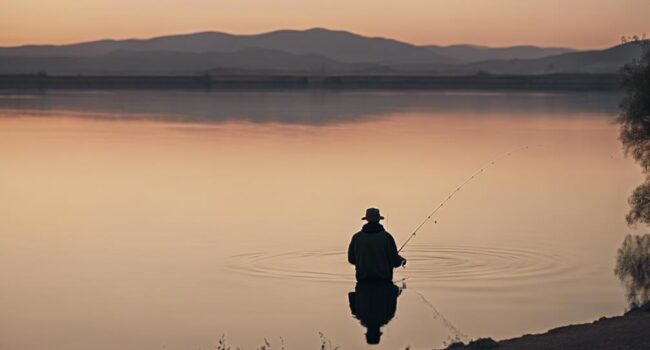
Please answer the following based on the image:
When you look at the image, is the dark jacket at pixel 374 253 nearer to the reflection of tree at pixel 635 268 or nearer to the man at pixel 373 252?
the man at pixel 373 252

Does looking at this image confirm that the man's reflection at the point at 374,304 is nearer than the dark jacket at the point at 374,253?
Yes

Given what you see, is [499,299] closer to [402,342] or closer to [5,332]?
[402,342]

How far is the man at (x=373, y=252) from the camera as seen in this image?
1739cm

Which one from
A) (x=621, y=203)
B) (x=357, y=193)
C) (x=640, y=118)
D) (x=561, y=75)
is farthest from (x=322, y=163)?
(x=561, y=75)

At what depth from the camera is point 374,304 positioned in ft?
57.6

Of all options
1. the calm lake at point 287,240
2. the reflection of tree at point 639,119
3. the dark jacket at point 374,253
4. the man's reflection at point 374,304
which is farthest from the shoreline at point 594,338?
the reflection of tree at point 639,119

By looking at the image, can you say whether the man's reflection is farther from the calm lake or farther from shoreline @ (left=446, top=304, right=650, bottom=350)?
shoreline @ (left=446, top=304, right=650, bottom=350)

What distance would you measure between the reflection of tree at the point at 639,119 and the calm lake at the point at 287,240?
606mm

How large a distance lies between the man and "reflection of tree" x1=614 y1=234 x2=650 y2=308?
10.6 ft

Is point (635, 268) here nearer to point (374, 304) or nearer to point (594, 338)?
point (374, 304)

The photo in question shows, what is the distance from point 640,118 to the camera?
88.0 ft

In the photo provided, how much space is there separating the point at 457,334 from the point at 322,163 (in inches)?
949

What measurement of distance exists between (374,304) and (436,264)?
357 centimetres

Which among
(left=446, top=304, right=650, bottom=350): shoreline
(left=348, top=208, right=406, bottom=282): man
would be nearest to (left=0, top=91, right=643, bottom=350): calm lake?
(left=348, top=208, right=406, bottom=282): man
